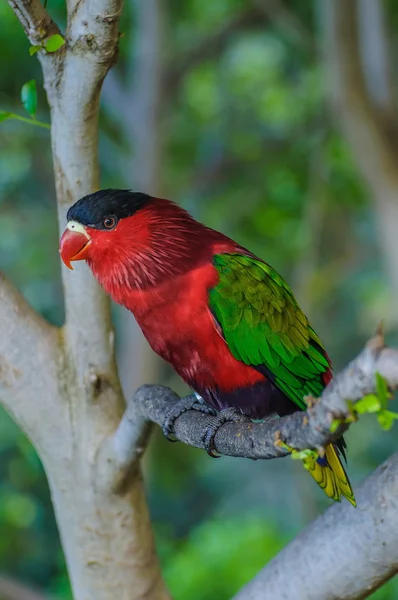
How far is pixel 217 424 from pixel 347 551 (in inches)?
9.0

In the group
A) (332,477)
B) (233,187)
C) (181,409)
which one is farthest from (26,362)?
(233,187)

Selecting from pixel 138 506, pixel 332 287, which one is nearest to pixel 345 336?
pixel 332 287

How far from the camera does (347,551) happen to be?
0.90 m

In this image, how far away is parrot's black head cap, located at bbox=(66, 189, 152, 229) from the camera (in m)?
0.85

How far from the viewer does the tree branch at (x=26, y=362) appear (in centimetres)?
102

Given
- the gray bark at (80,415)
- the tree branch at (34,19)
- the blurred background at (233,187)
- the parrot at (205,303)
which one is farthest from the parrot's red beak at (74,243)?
the blurred background at (233,187)

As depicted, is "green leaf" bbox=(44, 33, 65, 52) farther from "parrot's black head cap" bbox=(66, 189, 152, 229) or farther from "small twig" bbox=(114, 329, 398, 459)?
"small twig" bbox=(114, 329, 398, 459)

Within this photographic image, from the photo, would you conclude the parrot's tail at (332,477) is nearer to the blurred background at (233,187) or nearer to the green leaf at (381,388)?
the green leaf at (381,388)

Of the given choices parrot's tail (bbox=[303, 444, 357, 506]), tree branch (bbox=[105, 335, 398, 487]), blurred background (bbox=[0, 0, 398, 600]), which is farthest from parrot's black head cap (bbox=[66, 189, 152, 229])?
blurred background (bbox=[0, 0, 398, 600])

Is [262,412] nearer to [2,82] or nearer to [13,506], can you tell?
[2,82]

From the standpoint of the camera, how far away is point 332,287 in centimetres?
323

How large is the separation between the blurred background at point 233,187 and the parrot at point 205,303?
1.06m

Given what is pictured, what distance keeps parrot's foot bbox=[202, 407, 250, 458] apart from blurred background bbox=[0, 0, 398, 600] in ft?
3.95

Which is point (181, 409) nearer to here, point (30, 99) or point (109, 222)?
point (109, 222)
